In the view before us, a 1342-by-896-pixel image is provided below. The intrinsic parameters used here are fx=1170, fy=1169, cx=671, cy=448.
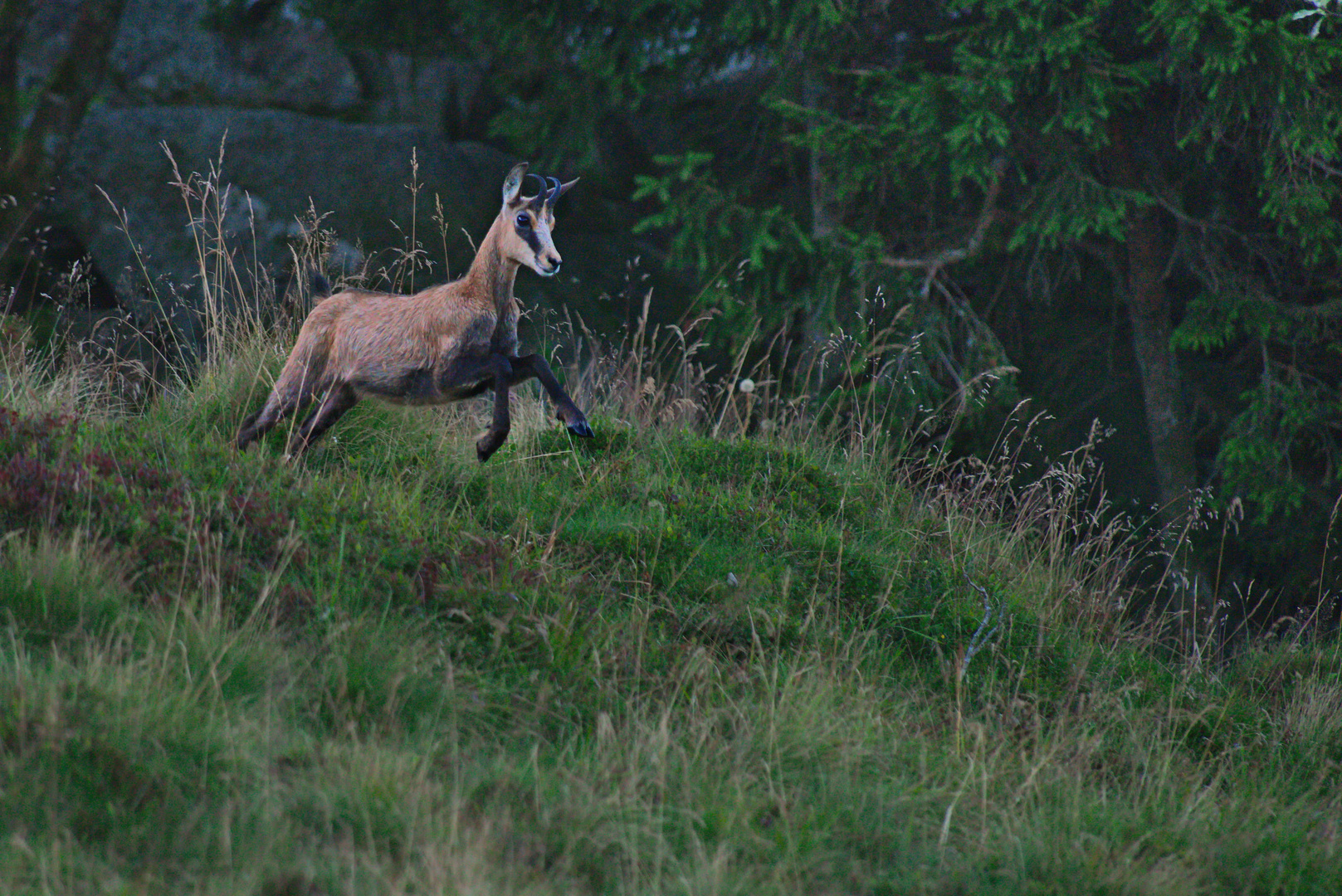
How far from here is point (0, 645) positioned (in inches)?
168

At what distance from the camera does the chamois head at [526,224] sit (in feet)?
17.3

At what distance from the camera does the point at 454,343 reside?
17.6ft

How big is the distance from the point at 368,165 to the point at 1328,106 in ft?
30.7

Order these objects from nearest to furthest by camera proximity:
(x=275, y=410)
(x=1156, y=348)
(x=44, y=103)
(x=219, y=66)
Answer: (x=275, y=410) < (x=1156, y=348) < (x=44, y=103) < (x=219, y=66)

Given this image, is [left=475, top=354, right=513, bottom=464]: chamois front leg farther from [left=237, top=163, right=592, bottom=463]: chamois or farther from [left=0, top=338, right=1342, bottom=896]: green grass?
[left=0, top=338, right=1342, bottom=896]: green grass

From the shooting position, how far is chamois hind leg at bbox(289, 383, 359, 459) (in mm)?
5605

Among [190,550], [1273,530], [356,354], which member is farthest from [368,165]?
[1273,530]

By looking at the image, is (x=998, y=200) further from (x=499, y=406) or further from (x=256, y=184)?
(x=499, y=406)

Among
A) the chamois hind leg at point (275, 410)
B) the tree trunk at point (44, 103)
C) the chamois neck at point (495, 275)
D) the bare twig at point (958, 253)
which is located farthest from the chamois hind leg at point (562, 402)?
the tree trunk at point (44, 103)

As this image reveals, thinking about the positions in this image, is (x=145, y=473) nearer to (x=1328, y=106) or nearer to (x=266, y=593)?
(x=266, y=593)

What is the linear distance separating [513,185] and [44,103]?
393 inches

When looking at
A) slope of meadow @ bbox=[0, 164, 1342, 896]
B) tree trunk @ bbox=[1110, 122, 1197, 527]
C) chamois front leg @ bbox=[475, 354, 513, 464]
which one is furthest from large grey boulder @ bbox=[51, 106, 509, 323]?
chamois front leg @ bbox=[475, 354, 513, 464]

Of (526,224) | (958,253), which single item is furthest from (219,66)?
(526,224)

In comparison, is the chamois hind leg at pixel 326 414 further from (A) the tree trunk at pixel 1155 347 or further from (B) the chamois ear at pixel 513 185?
(A) the tree trunk at pixel 1155 347
